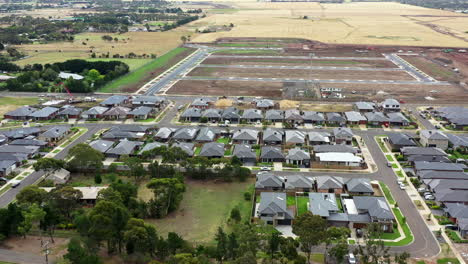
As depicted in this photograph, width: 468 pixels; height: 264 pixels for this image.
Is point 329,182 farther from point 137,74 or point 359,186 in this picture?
point 137,74

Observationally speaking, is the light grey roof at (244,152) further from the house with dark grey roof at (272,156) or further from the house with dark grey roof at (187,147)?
the house with dark grey roof at (187,147)

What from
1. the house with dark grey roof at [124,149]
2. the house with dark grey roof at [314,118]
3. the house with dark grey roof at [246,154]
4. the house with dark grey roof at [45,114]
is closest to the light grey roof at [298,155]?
the house with dark grey roof at [246,154]

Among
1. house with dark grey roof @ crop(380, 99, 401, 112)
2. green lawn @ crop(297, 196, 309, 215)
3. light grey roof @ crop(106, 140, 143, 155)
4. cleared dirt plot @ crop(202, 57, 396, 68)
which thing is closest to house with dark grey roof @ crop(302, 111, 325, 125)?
house with dark grey roof @ crop(380, 99, 401, 112)

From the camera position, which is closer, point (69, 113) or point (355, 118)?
point (355, 118)

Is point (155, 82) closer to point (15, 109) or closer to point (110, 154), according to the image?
point (15, 109)

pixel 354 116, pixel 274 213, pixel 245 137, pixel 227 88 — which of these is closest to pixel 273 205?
pixel 274 213

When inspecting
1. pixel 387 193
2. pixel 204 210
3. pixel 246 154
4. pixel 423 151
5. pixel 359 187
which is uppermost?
pixel 423 151

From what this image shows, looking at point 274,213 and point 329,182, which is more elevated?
point 329,182
